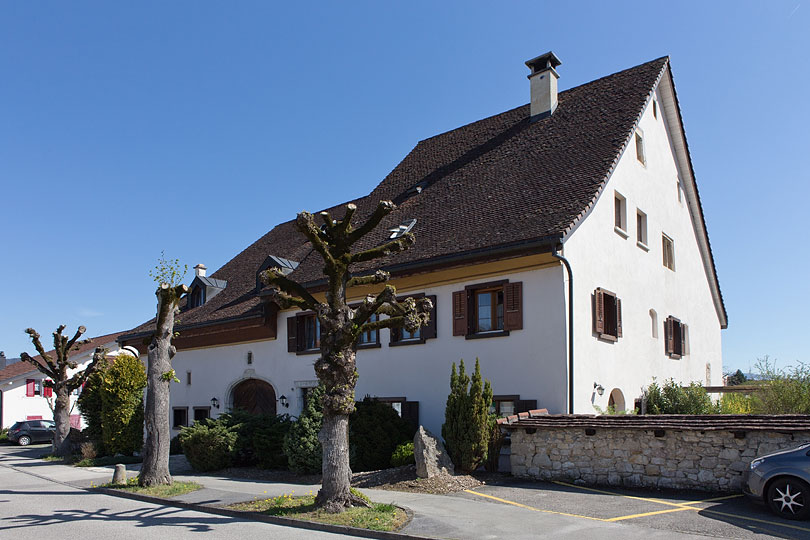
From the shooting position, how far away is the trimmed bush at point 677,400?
702 inches

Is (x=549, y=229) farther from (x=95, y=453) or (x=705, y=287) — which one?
(x=95, y=453)

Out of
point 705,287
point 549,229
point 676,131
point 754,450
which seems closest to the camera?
point 754,450

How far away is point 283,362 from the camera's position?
21984 millimetres

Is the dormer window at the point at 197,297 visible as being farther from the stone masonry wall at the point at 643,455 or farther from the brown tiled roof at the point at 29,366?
the brown tiled roof at the point at 29,366

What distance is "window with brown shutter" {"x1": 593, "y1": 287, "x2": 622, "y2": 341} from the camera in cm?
1666

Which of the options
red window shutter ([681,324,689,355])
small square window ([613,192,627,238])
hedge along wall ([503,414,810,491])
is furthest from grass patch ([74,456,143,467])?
red window shutter ([681,324,689,355])

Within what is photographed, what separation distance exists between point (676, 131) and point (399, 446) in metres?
14.1

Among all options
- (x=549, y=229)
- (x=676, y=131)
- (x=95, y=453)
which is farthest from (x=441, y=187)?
(x=95, y=453)

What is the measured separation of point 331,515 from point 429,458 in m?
3.78

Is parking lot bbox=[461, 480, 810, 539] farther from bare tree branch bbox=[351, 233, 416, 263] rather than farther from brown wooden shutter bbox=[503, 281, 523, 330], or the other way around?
bare tree branch bbox=[351, 233, 416, 263]

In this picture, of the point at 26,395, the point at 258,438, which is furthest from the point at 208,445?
the point at 26,395

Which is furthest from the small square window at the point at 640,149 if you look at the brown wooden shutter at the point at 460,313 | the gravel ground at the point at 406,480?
the gravel ground at the point at 406,480

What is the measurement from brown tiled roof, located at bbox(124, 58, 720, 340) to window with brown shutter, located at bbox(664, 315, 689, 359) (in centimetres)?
638

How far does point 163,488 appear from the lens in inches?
554
